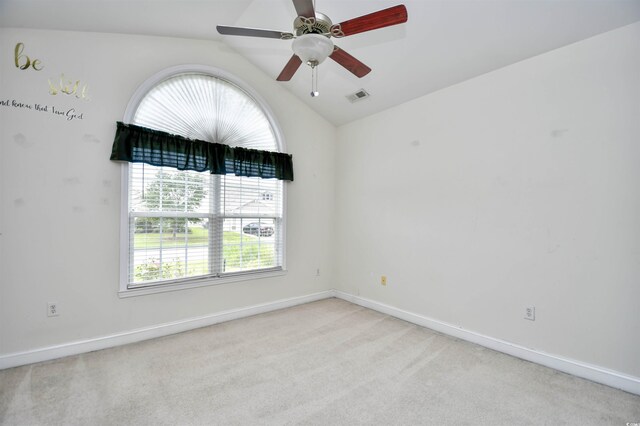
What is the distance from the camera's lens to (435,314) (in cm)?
326

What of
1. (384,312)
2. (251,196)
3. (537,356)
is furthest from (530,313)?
(251,196)

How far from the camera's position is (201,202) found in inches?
131

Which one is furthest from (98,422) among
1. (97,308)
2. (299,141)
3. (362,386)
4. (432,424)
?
(299,141)

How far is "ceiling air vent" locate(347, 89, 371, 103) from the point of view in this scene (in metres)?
3.60

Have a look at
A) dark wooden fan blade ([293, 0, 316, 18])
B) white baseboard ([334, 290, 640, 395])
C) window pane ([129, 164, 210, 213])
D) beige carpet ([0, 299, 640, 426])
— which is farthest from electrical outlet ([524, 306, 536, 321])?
window pane ([129, 164, 210, 213])

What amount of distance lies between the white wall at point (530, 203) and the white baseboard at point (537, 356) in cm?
5

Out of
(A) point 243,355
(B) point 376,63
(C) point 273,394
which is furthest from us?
(B) point 376,63

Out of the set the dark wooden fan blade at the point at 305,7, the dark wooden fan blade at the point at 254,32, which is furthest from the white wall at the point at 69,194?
the dark wooden fan blade at the point at 305,7

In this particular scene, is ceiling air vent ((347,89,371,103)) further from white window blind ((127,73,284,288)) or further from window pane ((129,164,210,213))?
window pane ((129,164,210,213))

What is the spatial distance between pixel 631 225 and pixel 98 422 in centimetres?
392

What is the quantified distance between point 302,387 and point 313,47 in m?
2.38

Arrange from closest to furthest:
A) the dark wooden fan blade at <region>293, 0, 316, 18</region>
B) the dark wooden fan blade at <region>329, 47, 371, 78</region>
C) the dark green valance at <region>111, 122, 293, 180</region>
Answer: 1. the dark wooden fan blade at <region>293, 0, 316, 18</region>
2. the dark wooden fan blade at <region>329, 47, 371, 78</region>
3. the dark green valance at <region>111, 122, 293, 180</region>

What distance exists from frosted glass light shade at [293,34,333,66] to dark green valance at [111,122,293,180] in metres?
1.88

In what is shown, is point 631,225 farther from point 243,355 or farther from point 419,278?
point 243,355
